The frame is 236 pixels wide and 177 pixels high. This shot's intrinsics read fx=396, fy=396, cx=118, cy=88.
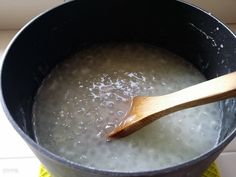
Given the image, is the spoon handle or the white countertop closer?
the spoon handle

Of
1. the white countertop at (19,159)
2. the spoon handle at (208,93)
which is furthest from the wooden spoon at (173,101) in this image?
the white countertop at (19,159)

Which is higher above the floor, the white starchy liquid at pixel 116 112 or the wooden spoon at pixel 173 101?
the wooden spoon at pixel 173 101

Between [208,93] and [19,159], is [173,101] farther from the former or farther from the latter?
[19,159]

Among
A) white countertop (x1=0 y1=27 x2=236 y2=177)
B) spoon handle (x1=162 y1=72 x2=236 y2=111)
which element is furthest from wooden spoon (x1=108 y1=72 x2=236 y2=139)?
white countertop (x1=0 y1=27 x2=236 y2=177)

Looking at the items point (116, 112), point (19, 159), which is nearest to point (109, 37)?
point (116, 112)

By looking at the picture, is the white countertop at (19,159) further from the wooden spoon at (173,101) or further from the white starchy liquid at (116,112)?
the wooden spoon at (173,101)

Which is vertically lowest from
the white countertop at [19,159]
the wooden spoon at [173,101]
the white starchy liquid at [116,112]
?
the white countertop at [19,159]

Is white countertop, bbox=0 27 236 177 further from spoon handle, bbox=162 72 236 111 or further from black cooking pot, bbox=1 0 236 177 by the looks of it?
spoon handle, bbox=162 72 236 111

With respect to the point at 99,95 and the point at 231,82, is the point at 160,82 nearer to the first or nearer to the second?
the point at 99,95
